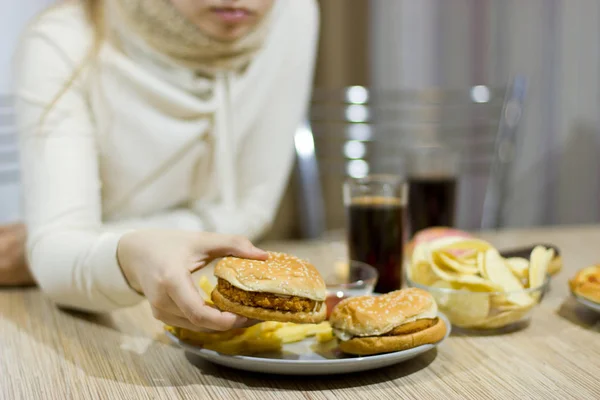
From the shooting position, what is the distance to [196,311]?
2.30 ft

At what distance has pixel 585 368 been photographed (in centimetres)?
77

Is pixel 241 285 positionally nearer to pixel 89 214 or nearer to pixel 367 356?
pixel 367 356

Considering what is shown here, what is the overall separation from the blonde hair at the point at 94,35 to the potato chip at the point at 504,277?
28.4 inches

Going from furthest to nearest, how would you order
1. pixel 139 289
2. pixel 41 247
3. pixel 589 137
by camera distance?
pixel 589 137
pixel 41 247
pixel 139 289

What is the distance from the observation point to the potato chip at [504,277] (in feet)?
2.77

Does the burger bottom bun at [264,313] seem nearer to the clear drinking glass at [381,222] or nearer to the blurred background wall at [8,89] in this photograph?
the clear drinking glass at [381,222]

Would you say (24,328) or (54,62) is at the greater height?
(54,62)

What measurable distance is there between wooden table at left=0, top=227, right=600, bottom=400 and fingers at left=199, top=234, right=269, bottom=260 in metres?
0.13

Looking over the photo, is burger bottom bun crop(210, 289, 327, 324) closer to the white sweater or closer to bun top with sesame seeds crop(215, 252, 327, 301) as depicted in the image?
bun top with sesame seeds crop(215, 252, 327, 301)

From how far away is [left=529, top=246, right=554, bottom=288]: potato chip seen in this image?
877 mm

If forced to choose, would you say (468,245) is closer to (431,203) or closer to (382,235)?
(382,235)

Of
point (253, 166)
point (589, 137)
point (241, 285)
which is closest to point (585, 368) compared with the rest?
point (241, 285)

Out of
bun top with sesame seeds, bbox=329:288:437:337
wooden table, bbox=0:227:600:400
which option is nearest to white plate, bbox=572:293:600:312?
wooden table, bbox=0:227:600:400

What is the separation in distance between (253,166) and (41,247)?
57cm
